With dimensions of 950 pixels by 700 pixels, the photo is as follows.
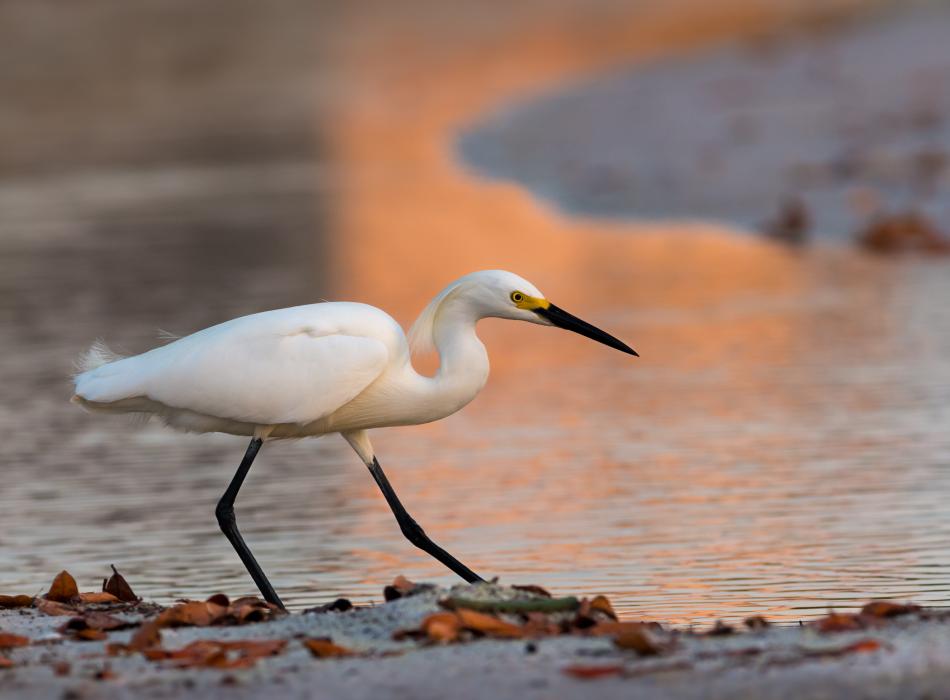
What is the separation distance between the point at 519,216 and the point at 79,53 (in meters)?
29.8

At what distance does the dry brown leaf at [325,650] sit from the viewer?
6.15 meters

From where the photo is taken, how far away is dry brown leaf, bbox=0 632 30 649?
6.48 metres

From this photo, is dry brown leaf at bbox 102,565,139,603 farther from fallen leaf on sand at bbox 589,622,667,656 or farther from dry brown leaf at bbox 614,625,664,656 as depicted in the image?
dry brown leaf at bbox 614,625,664,656

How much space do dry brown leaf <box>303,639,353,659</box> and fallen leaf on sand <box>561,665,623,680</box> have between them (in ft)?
2.44

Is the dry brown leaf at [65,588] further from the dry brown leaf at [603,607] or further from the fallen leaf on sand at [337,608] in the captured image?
the dry brown leaf at [603,607]

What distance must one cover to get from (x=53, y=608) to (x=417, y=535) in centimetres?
153

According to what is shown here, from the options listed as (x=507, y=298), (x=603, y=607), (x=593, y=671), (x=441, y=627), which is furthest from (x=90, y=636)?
(x=507, y=298)

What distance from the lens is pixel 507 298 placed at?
7.96m

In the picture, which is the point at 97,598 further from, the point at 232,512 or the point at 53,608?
the point at 232,512

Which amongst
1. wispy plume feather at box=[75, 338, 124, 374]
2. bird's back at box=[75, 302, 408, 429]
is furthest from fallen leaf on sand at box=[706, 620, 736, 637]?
wispy plume feather at box=[75, 338, 124, 374]

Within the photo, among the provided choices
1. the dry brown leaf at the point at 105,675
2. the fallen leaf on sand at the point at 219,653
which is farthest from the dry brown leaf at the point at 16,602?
the dry brown leaf at the point at 105,675

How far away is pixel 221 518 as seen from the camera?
8031mm

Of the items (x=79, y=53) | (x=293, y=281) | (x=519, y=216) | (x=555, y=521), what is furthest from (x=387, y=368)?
(x=79, y=53)

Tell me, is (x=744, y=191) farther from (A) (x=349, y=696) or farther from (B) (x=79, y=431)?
(A) (x=349, y=696)
